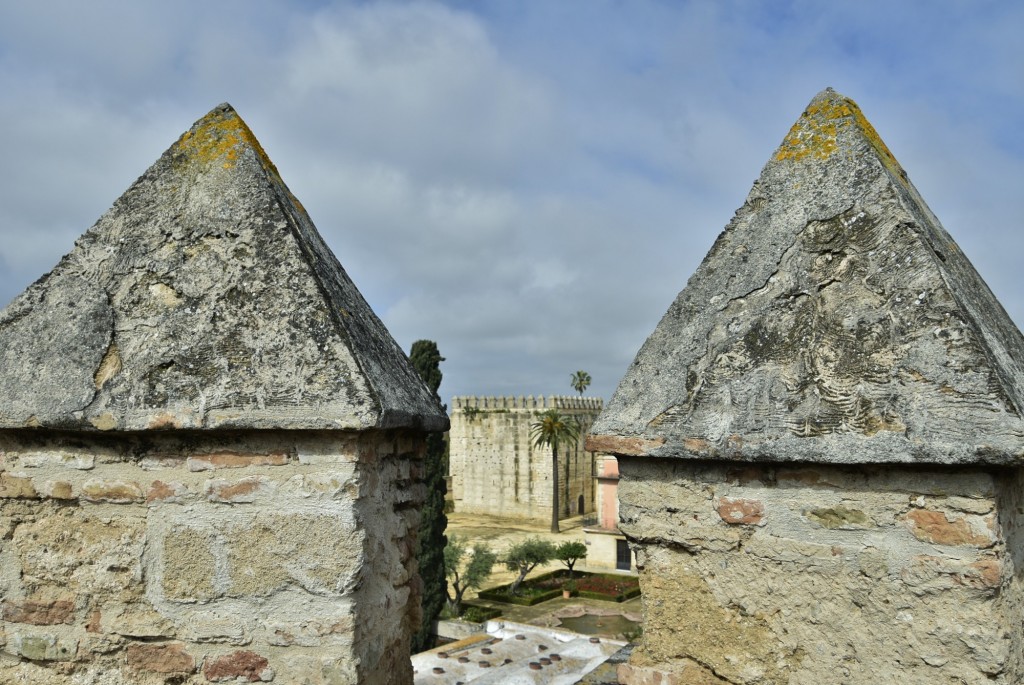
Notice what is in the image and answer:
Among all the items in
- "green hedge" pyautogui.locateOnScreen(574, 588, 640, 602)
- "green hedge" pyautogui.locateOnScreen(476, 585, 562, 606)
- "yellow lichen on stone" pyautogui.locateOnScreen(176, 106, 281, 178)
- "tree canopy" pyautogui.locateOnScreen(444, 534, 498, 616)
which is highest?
"yellow lichen on stone" pyautogui.locateOnScreen(176, 106, 281, 178)

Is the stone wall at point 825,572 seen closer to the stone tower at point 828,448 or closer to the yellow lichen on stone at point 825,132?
the stone tower at point 828,448

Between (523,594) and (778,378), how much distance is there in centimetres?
2341

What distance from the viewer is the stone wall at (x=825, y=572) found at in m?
2.29

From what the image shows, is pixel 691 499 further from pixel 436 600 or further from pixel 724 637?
pixel 436 600

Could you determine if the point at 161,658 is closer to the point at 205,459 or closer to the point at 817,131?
the point at 205,459

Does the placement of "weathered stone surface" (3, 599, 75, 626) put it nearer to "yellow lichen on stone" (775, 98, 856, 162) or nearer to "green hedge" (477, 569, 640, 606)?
"yellow lichen on stone" (775, 98, 856, 162)

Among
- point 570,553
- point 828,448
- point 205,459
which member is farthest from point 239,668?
point 570,553

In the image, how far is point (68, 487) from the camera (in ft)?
8.64

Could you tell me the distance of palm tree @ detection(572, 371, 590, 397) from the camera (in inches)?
1897

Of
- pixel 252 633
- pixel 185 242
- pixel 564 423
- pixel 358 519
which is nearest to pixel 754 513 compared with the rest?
pixel 358 519

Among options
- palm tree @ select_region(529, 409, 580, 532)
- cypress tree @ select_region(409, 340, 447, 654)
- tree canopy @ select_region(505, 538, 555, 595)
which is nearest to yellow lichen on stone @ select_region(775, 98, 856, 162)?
cypress tree @ select_region(409, 340, 447, 654)

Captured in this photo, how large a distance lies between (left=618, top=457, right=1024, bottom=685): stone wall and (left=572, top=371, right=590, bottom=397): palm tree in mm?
45330

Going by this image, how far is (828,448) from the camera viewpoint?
239cm

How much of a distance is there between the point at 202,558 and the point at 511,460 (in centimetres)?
3624
